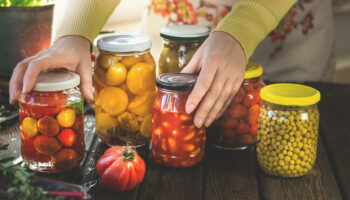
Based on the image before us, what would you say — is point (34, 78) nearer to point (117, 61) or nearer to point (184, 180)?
point (117, 61)

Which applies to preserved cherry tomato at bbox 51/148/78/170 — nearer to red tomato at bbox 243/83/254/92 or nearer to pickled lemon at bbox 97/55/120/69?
pickled lemon at bbox 97/55/120/69

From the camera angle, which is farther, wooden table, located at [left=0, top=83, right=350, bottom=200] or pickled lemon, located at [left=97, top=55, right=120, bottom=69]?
pickled lemon, located at [left=97, top=55, right=120, bottom=69]

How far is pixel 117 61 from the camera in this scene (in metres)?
1.11

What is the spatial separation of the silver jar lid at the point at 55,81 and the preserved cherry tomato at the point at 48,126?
0.06 metres

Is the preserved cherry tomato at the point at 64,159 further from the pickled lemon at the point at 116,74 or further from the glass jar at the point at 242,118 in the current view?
the glass jar at the point at 242,118

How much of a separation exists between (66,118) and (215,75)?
0.34 meters

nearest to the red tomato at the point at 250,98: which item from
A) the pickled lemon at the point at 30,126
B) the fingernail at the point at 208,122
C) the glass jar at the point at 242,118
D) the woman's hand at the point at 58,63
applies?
the glass jar at the point at 242,118

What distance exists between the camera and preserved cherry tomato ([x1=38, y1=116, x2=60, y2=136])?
0.98 meters

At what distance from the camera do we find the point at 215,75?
3.47 feet

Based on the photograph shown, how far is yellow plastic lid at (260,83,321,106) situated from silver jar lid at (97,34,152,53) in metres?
0.30

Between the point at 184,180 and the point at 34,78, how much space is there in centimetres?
39

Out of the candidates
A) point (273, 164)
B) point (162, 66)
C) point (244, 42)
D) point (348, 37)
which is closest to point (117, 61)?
point (162, 66)

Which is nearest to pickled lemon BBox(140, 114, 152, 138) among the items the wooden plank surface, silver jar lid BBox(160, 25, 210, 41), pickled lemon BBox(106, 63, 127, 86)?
pickled lemon BBox(106, 63, 127, 86)

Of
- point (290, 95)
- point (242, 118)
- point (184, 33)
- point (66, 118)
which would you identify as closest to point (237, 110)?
point (242, 118)
